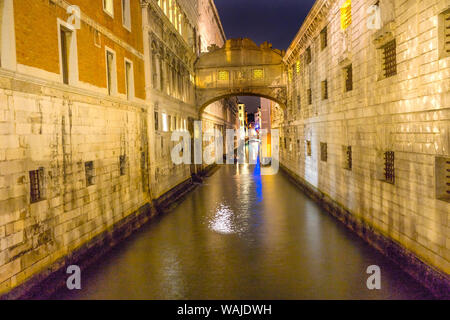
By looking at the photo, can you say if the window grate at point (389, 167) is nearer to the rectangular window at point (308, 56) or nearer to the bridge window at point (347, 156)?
the bridge window at point (347, 156)

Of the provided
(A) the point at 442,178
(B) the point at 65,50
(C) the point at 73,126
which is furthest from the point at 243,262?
(B) the point at 65,50

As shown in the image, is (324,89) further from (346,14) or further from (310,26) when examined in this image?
(346,14)

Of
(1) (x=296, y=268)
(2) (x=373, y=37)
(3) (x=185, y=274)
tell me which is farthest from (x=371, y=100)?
(3) (x=185, y=274)

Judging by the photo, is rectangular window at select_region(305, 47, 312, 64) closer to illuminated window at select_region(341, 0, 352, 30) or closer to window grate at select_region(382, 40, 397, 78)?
illuminated window at select_region(341, 0, 352, 30)

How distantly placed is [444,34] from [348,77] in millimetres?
6828

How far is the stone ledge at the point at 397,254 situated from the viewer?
294 inches

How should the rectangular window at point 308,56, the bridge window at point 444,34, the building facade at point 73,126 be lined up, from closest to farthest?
1. the bridge window at point 444,34
2. the building facade at point 73,126
3. the rectangular window at point 308,56

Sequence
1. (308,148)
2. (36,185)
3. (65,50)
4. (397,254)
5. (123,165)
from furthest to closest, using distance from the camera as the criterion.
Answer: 1. (308,148)
2. (123,165)
3. (65,50)
4. (397,254)
5. (36,185)

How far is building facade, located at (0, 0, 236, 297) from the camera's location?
7.38m

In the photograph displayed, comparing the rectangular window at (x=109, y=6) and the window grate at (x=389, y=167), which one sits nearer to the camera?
the window grate at (x=389, y=167)

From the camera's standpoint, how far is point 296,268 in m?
9.68

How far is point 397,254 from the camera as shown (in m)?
9.48

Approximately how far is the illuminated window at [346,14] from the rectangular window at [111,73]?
8.75 m

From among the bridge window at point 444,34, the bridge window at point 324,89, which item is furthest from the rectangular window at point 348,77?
the bridge window at point 444,34
